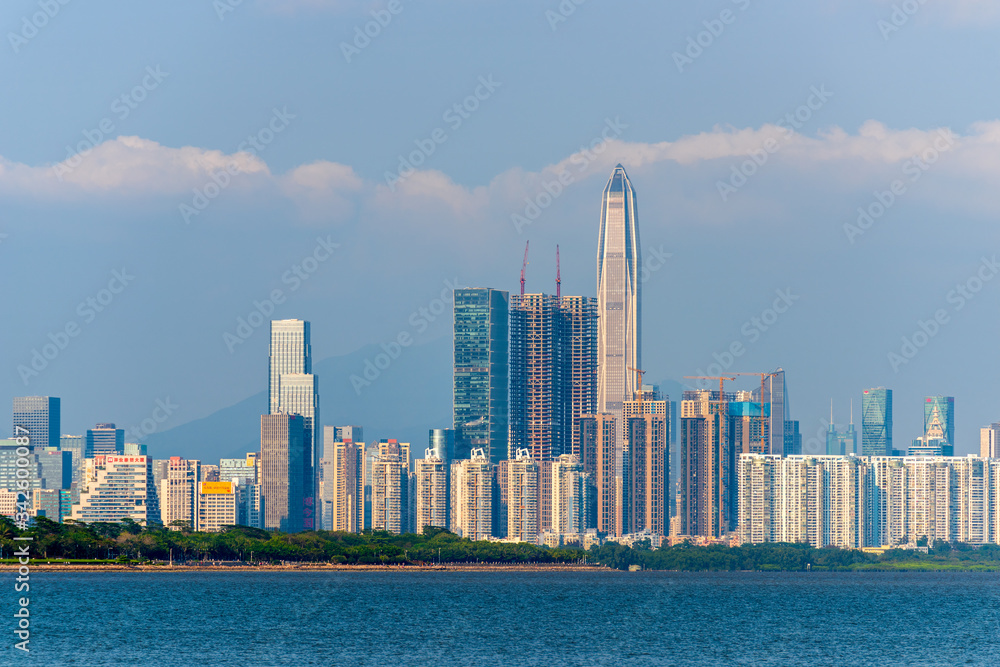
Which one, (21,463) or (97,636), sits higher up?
(21,463)

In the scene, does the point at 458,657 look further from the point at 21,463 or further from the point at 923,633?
the point at 923,633

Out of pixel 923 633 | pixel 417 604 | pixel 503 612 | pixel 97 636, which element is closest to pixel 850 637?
pixel 923 633

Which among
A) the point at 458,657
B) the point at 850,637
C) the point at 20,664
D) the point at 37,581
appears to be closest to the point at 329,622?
the point at 458,657

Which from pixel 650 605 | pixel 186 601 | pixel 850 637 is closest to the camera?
pixel 850 637

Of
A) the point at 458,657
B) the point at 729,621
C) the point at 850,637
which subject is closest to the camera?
the point at 458,657

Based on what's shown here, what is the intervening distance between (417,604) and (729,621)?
34396 millimetres

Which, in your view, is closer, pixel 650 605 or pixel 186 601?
pixel 186 601

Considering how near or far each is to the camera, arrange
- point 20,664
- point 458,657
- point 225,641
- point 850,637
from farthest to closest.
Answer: point 850,637 → point 225,641 → point 458,657 → point 20,664

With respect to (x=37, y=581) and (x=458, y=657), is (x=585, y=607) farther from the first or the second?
(x=37, y=581)

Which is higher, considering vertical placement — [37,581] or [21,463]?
[21,463]

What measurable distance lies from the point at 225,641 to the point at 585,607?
180 ft

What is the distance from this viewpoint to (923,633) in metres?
129

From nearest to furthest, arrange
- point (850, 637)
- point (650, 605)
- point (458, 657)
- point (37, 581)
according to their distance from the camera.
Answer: point (458, 657), point (850, 637), point (650, 605), point (37, 581)

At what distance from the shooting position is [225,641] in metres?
110
